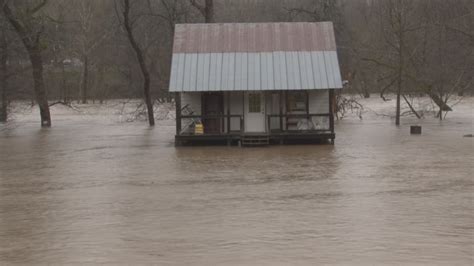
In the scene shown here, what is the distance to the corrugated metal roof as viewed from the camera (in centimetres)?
2930

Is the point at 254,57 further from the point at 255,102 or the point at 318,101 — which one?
the point at 318,101

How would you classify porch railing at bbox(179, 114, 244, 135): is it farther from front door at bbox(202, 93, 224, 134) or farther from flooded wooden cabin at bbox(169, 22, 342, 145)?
front door at bbox(202, 93, 224, 134)

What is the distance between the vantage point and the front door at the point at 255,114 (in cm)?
2995

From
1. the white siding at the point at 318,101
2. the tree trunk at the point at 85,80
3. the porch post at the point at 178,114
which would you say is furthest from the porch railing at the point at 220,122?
the tree trunk at the point at 85,80

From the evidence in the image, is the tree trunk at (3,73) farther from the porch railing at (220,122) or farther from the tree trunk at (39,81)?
the porch railing at (220,122)

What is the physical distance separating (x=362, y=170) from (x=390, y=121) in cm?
2754

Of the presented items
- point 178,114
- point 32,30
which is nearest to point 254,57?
point 178,114

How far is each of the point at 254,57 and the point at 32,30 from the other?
62.7 ft

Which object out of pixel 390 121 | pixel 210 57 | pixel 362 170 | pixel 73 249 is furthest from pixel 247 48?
pixel 73 249

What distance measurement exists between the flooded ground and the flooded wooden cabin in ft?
5.01

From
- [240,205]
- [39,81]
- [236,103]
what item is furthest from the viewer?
[39,81]

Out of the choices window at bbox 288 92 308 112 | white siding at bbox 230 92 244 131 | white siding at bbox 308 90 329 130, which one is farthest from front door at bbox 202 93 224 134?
white siding at bbox 308 90 329 130

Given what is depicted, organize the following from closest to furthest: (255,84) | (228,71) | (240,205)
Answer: (240,205) → (255,84) → (228,71)

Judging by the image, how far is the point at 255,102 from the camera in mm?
30172
